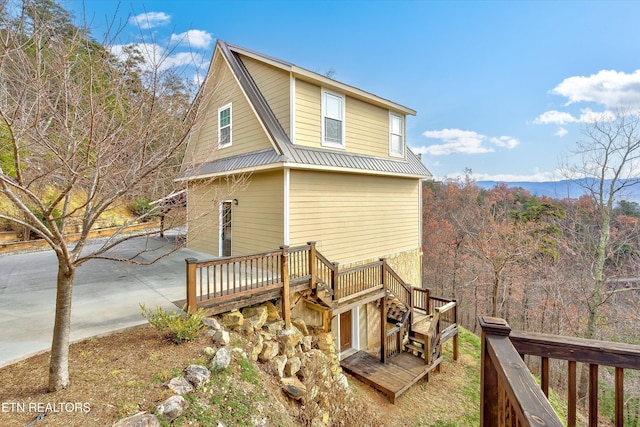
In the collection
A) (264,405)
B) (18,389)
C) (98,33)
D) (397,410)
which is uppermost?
(98,33)

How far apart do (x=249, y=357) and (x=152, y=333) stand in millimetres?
1548

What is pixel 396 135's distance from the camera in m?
10.7

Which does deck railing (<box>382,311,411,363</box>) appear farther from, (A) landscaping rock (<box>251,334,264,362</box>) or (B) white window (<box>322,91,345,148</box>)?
(B) white window (<box>322,91,345,148</box>)

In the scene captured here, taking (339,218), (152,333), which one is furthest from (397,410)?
(152,333)

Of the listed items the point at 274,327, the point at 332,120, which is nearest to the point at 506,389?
the point at 274,327

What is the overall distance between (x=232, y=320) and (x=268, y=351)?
873 millimetres

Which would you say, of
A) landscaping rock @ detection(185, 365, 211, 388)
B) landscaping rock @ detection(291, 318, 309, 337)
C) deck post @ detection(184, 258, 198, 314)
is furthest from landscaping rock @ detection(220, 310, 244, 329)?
landscaping rock @ detection(291, 318, 309, 337)

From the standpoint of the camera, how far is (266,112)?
26.7 ft

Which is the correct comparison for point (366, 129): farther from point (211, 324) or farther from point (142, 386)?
point (142, 386)

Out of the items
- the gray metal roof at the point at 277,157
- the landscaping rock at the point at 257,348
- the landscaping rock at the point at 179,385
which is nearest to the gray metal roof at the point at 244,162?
the gray metal roof at the point at 277,157

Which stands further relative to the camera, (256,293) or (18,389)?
(256,293)

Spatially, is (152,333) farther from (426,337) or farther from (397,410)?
(426,337)

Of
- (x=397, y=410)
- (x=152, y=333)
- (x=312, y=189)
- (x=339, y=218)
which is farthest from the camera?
(x=339, y=218)

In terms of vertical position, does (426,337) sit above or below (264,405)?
below
